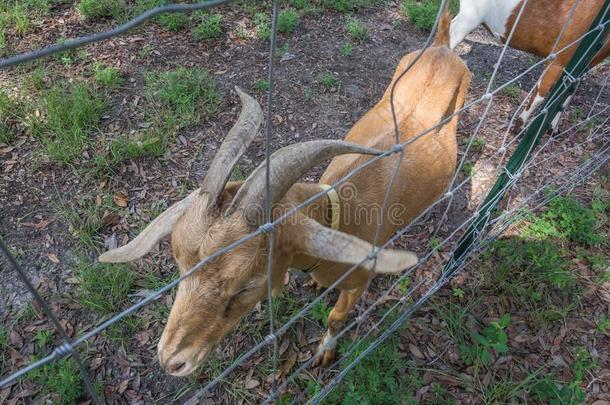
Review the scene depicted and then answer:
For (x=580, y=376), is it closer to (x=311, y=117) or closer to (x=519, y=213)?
(x=519, y=213)

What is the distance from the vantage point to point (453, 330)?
2840 mm

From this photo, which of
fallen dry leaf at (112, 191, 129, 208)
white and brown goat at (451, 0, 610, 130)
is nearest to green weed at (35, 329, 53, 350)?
fallen dry leaf at (112, 191, 129, 208)

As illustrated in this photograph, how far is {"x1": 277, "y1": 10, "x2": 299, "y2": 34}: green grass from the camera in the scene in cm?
488

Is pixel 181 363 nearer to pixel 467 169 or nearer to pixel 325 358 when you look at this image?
pixel 325 358

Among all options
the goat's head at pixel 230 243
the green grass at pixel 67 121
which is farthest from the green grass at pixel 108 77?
the goat's head at pixel 230 243

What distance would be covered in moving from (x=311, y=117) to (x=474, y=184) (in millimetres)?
1642

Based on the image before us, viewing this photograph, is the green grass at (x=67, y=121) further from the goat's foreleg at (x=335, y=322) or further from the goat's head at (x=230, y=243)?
the goat's foreleg at (x=335, y=322)

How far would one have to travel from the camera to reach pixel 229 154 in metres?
1.69

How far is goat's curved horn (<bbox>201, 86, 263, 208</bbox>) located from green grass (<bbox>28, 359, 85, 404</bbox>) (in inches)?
63.3

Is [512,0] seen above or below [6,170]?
above

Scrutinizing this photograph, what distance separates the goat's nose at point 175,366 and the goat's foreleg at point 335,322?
1022 millimetres

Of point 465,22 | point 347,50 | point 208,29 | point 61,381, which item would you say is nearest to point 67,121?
point 208,29

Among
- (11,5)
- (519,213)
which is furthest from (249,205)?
(11,5)

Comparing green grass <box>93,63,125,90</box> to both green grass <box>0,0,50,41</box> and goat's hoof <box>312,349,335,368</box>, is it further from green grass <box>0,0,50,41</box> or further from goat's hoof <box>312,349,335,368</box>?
goat's hoof <box>312,349,335,368</box>
